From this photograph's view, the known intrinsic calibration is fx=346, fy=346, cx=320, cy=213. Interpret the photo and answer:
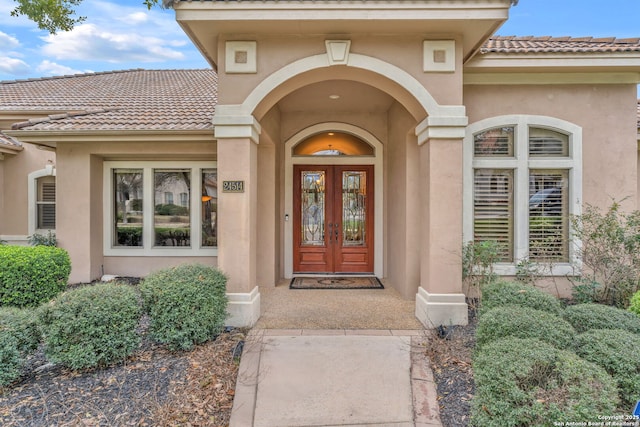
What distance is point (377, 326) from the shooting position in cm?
511

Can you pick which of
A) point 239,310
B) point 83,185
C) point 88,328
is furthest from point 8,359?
point 83,185

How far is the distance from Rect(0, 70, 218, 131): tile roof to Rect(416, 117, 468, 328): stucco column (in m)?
4.66

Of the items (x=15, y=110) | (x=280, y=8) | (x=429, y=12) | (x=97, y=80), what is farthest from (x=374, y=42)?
(x=97, y=80)

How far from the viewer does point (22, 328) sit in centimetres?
361

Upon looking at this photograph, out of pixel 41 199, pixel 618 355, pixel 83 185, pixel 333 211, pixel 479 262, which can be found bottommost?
pixel 618 355

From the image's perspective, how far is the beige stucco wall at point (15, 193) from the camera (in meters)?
9.55

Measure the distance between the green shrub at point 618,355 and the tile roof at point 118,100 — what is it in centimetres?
689

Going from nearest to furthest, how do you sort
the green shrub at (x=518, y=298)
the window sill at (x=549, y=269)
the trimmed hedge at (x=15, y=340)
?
1. the trimmed hedge at (x=15, y=340)
2. the green shrub at (x=518, y=298)
3. the window sill at (x=549, y=269)

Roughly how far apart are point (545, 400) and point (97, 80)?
14.8m

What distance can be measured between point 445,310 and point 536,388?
104 inches

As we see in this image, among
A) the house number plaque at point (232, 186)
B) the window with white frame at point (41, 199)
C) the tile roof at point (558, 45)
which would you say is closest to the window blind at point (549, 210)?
the tile roof at point (558, 45)

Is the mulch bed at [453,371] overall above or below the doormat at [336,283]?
below

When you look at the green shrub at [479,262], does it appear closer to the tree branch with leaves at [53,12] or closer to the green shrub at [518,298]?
the green shrub at [518,298]

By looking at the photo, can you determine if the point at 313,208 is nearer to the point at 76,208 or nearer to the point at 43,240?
the point at 76,208
